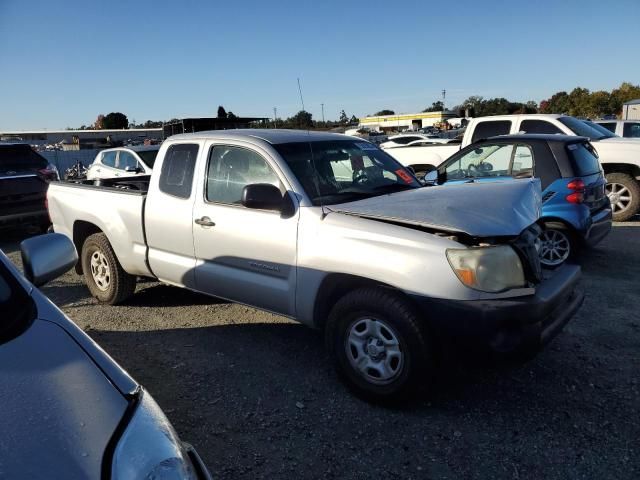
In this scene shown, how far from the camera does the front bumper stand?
2906 mm

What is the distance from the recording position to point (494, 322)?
290 centimetres

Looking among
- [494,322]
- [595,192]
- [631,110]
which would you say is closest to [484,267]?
[494,322]

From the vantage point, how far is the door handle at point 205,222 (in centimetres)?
420

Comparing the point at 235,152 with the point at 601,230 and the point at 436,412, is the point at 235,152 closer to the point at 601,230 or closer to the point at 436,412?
the point at 436,412

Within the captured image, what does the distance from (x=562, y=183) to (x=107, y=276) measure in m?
5.28

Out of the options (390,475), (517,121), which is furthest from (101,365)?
(517,121)

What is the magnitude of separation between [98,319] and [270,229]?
2451mm

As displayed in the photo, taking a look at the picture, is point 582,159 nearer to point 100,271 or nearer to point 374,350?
point 374,350

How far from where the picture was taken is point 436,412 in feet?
10.9

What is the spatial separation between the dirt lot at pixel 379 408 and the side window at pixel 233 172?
1292mm

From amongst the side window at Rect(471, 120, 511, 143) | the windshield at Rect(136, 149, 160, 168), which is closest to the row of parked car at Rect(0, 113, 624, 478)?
the side window at Rect(471, 120, 511, 143)

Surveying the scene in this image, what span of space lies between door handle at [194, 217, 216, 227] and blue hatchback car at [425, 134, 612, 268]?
2858mm

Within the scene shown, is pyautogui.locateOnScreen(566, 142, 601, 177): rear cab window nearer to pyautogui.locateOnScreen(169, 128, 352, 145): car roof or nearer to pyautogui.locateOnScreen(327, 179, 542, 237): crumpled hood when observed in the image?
pyautogui.locateOnScreen(327, 179, 542, 237): crumpled hood

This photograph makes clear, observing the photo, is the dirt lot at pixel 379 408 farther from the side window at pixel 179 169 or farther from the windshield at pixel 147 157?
the windshield at pixel 147 157
